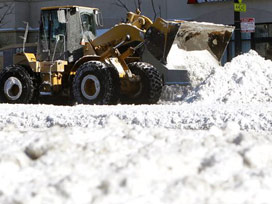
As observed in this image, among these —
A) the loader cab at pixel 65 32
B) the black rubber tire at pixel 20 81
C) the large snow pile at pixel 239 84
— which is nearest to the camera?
the large snow pile at pixel 239 84

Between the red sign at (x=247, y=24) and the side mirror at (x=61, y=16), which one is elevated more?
the side mirror at (x=61, y=16)

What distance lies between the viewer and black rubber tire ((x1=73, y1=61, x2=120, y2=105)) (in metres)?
14.1

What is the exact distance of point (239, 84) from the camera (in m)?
13.9

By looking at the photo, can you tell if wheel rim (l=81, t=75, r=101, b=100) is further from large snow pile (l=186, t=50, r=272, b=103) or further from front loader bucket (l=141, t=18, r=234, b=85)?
large snow pile (l=186, t=50, r=272, b=103)

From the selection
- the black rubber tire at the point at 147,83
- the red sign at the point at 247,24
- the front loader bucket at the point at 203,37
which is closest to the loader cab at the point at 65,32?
the black rubber tire at the point at 147,83

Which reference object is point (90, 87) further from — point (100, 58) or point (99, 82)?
point (100, 58)

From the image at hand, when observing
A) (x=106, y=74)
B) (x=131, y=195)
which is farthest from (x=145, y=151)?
(x=106, y=74)

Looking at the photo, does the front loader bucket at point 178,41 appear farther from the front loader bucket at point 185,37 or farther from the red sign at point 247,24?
the red sign at point 247,24

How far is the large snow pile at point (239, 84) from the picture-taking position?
13562mm

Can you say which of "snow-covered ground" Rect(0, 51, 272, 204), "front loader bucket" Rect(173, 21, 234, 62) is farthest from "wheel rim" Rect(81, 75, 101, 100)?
"snow-covered ground" Rect(0, 51, 272, 204)

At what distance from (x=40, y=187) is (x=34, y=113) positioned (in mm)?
8123

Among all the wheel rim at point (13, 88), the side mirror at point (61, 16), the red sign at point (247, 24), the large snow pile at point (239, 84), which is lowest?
the wheel rim at point (13, 88)

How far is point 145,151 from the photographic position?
360 centimetres

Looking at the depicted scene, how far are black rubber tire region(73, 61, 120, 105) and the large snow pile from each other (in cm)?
173
